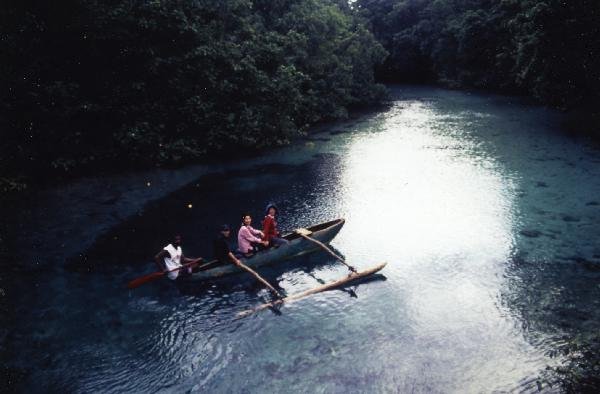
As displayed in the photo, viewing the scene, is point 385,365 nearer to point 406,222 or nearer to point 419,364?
point 419,364

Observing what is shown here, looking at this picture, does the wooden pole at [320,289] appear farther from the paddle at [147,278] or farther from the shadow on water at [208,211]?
the shadow on water at [208,211]

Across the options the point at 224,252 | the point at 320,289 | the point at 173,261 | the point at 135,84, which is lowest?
the point at 320,289

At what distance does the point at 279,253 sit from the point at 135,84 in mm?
14184

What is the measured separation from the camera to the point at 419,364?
911cm

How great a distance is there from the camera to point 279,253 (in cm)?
1326

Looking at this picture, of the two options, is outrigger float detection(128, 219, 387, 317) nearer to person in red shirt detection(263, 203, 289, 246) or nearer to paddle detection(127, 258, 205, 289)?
paddle detection(127, 258, 205, 289)

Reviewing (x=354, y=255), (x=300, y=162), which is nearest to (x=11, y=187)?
(x=300, y=162)

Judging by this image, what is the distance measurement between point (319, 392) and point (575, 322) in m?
6.29

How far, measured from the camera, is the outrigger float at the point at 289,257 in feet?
39.0

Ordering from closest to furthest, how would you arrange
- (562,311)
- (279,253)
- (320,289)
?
(562,311) → (320,289) → (279,253)

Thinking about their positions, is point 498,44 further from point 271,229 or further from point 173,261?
point 173,261

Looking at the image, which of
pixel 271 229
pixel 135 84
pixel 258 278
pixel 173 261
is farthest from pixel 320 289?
pixel 135 84

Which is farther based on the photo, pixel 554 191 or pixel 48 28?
pixel 48 28

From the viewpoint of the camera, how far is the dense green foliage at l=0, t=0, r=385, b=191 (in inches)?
798
